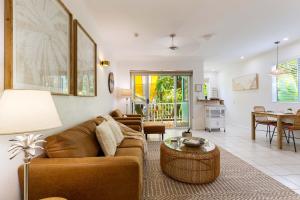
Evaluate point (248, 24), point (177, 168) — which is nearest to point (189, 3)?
point (248, 24)

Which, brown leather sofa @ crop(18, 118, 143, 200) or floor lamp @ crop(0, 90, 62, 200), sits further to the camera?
brown leather sofa @ crop(18, 118, 143, 200)

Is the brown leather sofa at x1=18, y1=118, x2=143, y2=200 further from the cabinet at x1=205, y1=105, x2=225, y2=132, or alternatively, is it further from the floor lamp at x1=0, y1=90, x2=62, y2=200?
the cabinet at x1=205, y1=105, x2=225, y2=132

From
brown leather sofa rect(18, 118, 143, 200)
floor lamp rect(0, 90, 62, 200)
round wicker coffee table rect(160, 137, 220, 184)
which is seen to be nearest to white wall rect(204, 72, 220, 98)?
round wicker coffee table rect(160, 137, 220, 184)

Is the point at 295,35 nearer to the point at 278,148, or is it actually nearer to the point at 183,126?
the point at 278,148

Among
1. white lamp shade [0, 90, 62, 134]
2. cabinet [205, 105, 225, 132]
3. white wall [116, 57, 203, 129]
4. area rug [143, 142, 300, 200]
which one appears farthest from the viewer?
white wall [116, 57, 203, 129]

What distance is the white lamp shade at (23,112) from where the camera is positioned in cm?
81

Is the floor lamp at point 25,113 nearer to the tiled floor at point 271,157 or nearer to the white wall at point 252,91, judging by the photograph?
the tiled floor at point 271,157

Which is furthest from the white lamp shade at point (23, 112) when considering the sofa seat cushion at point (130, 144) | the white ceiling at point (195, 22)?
the white ceiling at point (195, 22)

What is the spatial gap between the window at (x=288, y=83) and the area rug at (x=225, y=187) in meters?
3.11

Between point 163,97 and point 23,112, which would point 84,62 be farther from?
point 163,97

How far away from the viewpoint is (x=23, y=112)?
85 centimetres

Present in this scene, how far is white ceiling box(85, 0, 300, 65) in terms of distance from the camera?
9.03 ft

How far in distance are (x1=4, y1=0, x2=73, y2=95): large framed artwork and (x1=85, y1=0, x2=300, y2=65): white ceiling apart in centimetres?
107

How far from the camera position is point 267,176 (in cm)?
245
